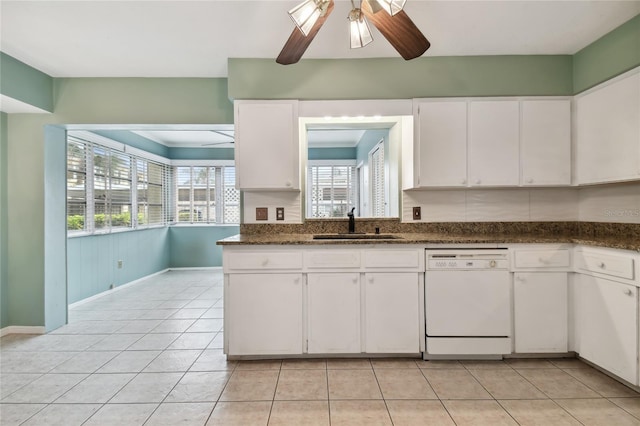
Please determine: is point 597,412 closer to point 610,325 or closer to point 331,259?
point 610,325

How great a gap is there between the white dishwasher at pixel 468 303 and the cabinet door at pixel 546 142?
2.83 ft

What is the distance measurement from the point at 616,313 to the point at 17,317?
5.05 m

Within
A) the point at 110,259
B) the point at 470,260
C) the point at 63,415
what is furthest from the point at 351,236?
the point at 110,259

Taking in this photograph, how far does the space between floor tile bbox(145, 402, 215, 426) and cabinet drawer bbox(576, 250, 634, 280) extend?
2.70 meters

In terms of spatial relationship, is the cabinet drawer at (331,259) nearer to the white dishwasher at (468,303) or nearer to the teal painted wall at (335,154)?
the white dishwasher at (468,303)

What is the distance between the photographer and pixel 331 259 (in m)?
2.48

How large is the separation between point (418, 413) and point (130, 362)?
2150 mm

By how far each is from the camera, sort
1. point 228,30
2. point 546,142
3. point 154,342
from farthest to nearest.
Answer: point 154,342, point 546,142, point 228,30

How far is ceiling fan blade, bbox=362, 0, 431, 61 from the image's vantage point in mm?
1670

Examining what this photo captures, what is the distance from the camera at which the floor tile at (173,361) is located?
2410mm

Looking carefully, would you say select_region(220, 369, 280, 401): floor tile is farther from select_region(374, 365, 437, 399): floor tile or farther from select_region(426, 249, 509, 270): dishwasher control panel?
select_region(426, 249, 509, 270): dishwasher control panel

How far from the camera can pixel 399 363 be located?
2461mm

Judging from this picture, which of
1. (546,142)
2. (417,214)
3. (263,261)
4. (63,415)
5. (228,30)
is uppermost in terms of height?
(228,30)

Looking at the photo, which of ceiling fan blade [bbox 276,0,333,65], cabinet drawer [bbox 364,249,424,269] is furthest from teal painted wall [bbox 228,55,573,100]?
cabinet drawer [bbox 364,249,424,269]
